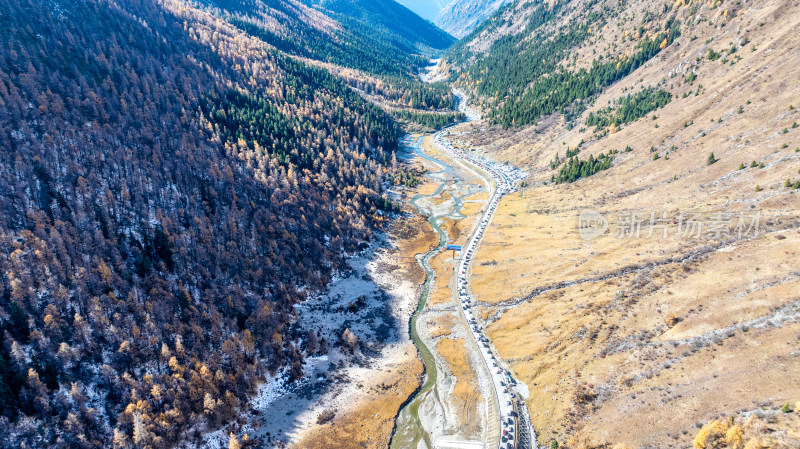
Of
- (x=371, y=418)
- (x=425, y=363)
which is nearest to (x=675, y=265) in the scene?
(x=425, y=363)

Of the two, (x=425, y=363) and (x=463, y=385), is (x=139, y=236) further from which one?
(x=463, y=385)

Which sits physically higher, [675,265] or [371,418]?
[675,265]

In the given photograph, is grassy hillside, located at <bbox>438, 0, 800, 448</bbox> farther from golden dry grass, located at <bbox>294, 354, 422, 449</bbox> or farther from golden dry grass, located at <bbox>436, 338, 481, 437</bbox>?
golden dry grass, located at <bbox>294, 354, 422, 449</bbox>

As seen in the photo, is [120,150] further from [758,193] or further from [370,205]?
[758,193]

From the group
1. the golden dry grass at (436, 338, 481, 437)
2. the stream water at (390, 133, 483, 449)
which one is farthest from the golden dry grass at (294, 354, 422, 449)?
the golden dry grass at (436, 338, 481, 437)

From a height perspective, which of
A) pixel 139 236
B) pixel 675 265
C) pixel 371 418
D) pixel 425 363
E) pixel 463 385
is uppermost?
pixel 139 236

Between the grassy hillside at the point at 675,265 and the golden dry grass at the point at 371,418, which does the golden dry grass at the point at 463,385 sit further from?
the grassy hillside at the point at 675,265

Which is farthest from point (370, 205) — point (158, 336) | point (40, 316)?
point (40, 316)

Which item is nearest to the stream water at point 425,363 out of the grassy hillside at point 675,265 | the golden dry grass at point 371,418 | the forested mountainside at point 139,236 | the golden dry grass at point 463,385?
the golden dry grass at point 371,418
